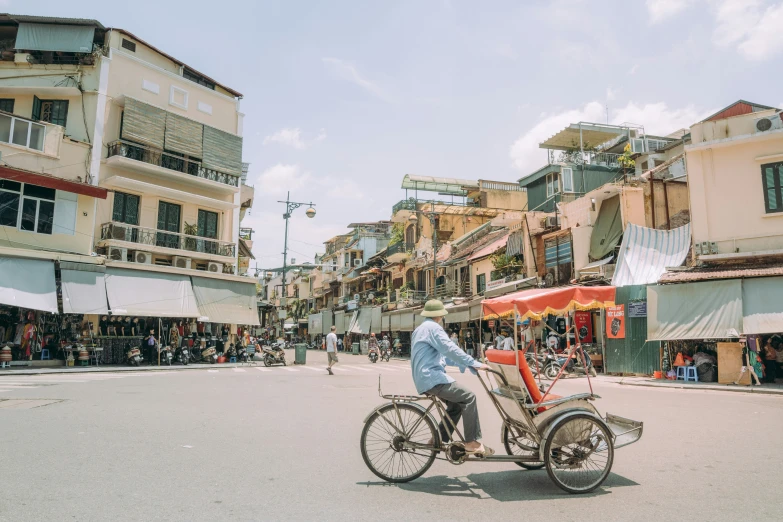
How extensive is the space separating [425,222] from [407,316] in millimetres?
9372

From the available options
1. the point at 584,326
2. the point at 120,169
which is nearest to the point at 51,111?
the point at 120,169

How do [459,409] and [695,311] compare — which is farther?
[695,311]

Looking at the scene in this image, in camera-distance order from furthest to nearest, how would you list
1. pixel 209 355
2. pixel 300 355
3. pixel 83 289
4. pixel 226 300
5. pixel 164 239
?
pixel 226 300 → pixel 300 355 → pixel 164 239 → pixel 209 355 → pixel 83 289

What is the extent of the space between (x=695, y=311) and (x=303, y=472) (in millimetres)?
14714

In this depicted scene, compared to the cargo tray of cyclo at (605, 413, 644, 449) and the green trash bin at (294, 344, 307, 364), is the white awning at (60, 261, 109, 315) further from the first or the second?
the cargo tray of cyclo at (605, 413, 644, 449)

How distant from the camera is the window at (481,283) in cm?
3211

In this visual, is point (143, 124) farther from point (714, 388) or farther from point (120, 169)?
point (714, 388)

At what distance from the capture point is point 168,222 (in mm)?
27766

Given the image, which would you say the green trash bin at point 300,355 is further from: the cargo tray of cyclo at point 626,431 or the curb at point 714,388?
the cargo tray of cyclo at point 626,431

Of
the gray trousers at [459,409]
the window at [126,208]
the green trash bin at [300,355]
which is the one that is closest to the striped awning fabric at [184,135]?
the window at [126,208]

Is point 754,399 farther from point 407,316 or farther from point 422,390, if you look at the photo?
point 407,316

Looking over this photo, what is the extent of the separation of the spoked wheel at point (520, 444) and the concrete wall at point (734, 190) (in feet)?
51.3

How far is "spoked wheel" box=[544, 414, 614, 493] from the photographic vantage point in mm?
4941

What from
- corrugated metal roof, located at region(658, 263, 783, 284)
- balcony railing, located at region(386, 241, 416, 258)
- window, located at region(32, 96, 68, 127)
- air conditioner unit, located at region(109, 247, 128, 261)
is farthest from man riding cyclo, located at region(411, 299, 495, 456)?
balcony railing, located at region(386, 241, 416, 258)
